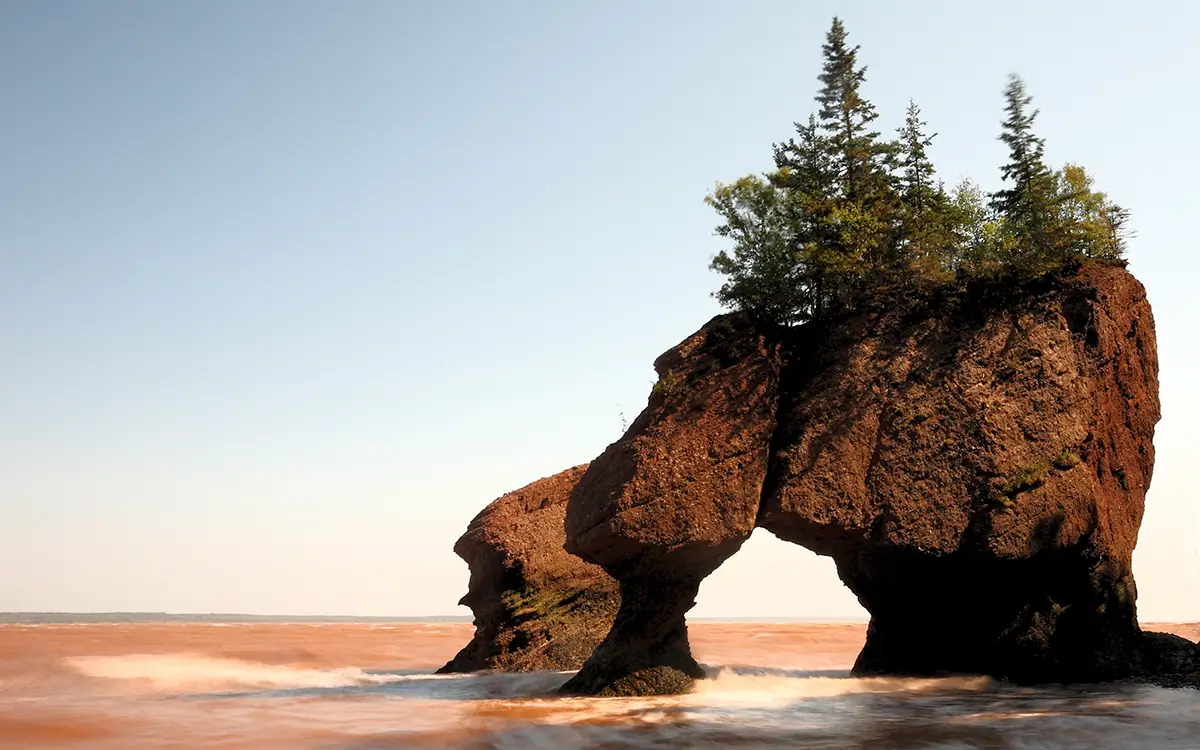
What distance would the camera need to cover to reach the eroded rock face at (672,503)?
20312mm

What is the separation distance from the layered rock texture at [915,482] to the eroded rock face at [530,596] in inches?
279

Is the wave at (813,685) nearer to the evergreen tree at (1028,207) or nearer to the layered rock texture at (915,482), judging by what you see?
the layered rock texture at (915,482)

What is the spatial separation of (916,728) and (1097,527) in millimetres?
11045

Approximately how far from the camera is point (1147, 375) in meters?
25.8

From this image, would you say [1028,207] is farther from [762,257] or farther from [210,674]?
[210,674]

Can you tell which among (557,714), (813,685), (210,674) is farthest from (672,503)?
(210,674)

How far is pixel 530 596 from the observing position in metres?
28.5

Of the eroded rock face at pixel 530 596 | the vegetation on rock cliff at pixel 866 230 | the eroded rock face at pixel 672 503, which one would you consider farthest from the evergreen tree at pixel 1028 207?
the eroded rock face at pixel 530 596

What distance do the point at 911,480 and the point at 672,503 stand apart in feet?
21.1

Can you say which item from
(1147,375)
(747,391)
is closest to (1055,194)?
(1147,375)

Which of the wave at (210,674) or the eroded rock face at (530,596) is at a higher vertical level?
the eroded rock face at (530,596)

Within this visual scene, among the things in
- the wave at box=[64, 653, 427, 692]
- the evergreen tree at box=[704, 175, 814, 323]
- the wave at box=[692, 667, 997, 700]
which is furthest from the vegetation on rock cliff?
the wave at box=[64, 653, 427, 692]

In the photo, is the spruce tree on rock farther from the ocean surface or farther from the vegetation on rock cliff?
the ocean surface

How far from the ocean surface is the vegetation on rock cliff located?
1060 centimetres
